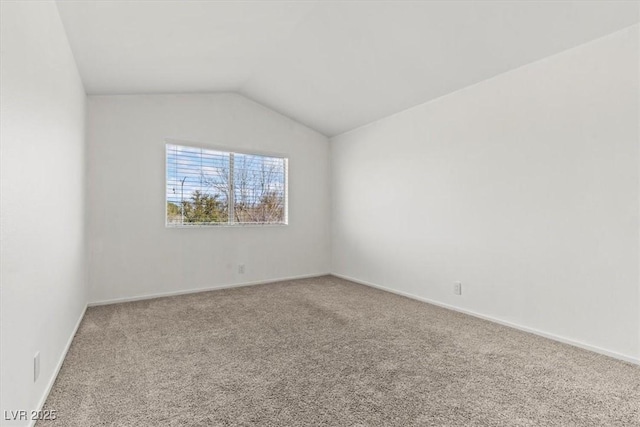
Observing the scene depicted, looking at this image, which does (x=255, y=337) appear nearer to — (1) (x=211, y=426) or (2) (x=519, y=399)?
(1) (x=211, y=426)

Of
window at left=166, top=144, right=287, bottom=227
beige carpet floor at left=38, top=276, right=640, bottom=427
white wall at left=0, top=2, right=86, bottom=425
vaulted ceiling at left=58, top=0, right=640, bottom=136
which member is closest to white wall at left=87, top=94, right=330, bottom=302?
window at left=166, top=144, right=287, bottom=227

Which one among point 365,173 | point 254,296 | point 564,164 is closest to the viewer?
point 564,164

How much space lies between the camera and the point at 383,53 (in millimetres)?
3074

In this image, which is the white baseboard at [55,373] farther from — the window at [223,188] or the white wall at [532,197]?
the white wall at [532,197]

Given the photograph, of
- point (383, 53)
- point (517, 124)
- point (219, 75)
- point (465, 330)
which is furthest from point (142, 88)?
point (465, 330)

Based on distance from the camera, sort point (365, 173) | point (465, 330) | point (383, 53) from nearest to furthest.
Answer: point (465, 330) → point (383, 53) → point (365, 173)

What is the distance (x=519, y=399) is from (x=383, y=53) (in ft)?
9.44

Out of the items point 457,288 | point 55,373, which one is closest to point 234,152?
point 55,373

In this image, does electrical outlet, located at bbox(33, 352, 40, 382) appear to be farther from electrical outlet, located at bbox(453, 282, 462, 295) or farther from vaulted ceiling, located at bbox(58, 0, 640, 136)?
electrical outlet, located at bbox(453, 282, 462, 295)

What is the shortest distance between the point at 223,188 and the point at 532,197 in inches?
144

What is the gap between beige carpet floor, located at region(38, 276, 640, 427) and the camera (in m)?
1.65

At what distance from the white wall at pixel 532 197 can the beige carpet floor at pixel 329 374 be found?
331 mm

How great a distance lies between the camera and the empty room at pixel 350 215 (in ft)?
5.59

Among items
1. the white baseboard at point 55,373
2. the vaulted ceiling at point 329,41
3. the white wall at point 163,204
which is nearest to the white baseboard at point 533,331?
the white wall at point 163,204
